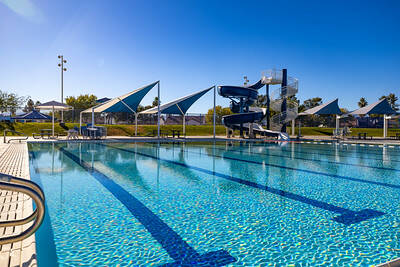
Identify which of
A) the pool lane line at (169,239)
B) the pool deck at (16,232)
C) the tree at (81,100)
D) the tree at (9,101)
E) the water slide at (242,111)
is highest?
the tree at (81,100)

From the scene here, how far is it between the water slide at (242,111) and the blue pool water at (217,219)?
14327 mm

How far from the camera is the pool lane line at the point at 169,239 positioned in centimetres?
272

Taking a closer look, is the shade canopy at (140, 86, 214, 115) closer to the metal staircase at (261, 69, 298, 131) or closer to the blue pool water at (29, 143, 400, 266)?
the metal staircase at (261, 69, 298, 131)

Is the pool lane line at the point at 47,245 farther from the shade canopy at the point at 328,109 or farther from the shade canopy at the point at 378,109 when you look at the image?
the shade canopy at the point at 378,109

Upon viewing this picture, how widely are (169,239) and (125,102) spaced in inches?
680

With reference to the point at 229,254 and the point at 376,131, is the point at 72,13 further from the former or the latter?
the point at 376,131

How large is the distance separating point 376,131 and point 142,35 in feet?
115

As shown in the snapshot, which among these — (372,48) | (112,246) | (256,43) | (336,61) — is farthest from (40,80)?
(372,48)

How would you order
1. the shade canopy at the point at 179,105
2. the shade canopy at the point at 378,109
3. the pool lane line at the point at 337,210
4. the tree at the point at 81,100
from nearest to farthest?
the pool lane line at the point at 337,210, the shade canopy at the point at 179,105, the shade canopy at the point at 378,109, the tree at the point at 81,100

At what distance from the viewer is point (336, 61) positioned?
29.6 m

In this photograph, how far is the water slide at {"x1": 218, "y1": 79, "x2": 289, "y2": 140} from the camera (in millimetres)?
20991

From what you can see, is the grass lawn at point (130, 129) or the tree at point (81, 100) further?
the tree at point (81, 100)

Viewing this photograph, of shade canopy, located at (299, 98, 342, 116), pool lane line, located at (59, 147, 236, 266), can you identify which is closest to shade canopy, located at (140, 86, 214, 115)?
shade canopy, located at (299, 98, 342, 116)

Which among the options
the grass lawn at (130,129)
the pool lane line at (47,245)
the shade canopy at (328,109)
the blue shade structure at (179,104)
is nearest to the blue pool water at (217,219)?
the pool lane line at (47,245)
